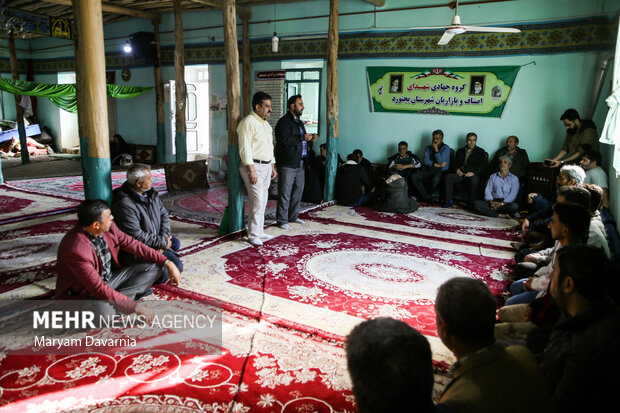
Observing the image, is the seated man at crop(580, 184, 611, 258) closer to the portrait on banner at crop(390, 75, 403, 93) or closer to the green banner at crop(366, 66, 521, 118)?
the green banner at crop(366, 66, 521, 118)

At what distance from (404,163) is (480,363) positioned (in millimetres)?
6705

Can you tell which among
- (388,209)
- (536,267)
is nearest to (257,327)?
(536,267)

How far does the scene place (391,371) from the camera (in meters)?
1.02

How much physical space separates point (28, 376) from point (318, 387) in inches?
58.6

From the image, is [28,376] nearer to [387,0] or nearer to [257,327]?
[257,327]

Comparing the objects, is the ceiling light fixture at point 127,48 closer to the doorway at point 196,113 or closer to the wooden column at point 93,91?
the doorway at point 196,113

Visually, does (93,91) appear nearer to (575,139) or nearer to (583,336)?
(583,336)

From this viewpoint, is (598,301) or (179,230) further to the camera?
(179,230)

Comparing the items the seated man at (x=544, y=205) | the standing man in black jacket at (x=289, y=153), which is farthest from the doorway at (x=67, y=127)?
the seated man at (x=544, y=205)

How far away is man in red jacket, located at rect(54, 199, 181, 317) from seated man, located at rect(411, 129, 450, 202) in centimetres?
547

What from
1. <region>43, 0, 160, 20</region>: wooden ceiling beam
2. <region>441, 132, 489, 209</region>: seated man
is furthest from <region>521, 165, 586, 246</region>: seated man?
<region>43, 0, 160, 20</region>: wooden ceiling beam

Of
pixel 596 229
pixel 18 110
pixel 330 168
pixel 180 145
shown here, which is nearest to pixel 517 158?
pixel 330 168

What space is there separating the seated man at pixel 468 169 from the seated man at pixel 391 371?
21.0 ft

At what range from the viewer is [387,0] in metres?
7.86
